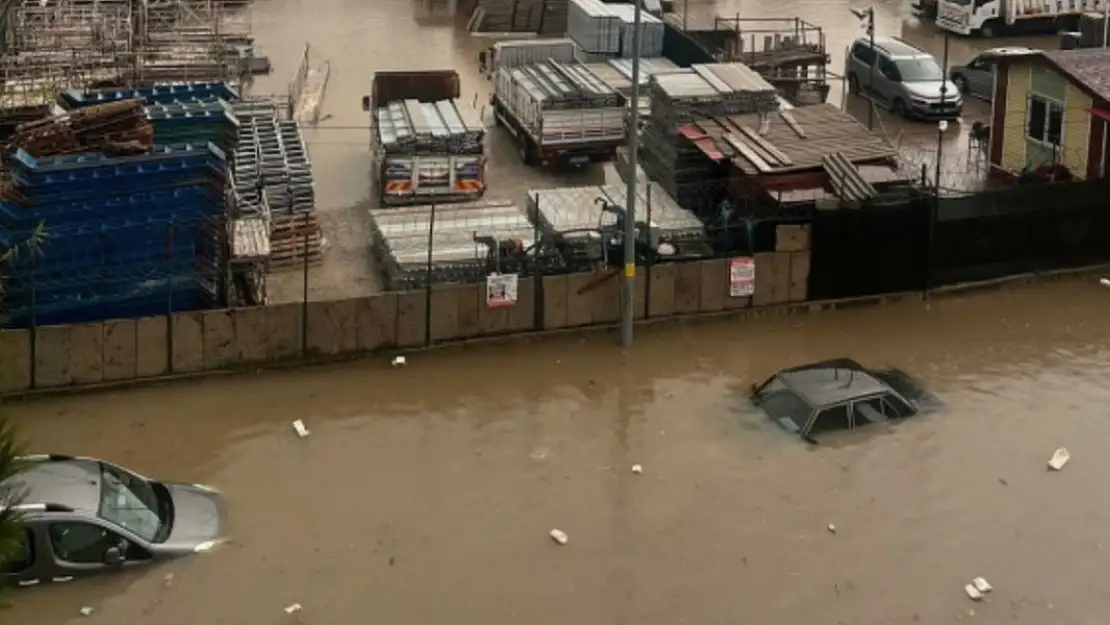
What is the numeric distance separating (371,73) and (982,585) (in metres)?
25.6

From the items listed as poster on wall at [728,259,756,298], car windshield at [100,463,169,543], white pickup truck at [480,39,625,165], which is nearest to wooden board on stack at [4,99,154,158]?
car windshield at [100,463,169,543]

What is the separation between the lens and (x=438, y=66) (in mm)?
38656

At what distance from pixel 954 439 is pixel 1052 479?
1.31 metres

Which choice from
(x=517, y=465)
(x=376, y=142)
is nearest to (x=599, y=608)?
(x=517, y=465)

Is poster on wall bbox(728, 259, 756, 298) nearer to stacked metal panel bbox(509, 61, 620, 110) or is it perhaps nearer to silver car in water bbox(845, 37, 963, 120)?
stacked metal panel bbox(509, 61, 620, 110)

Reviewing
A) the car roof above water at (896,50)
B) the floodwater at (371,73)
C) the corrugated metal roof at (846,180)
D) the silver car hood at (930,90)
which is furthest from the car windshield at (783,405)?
the car roof above water at (896,50)

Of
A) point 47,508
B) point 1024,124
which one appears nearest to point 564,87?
point 1024,124

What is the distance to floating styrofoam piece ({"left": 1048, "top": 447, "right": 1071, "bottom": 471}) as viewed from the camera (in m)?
17.3

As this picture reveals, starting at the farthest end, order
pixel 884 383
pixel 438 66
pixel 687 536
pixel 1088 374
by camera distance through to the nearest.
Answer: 1. pixel 438 66
2. pixel 1088 374
3. pixel 884 383
4. pixel 687 536

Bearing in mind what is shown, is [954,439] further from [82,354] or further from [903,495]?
[82,354]

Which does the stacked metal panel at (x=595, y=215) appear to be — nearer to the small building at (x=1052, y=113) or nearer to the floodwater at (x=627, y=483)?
the floodwater at (x=627, y=483)

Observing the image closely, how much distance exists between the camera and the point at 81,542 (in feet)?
46.0

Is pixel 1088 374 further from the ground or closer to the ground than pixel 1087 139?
closer to the ground

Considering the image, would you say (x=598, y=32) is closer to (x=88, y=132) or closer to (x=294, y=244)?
(x=294, y=244)
